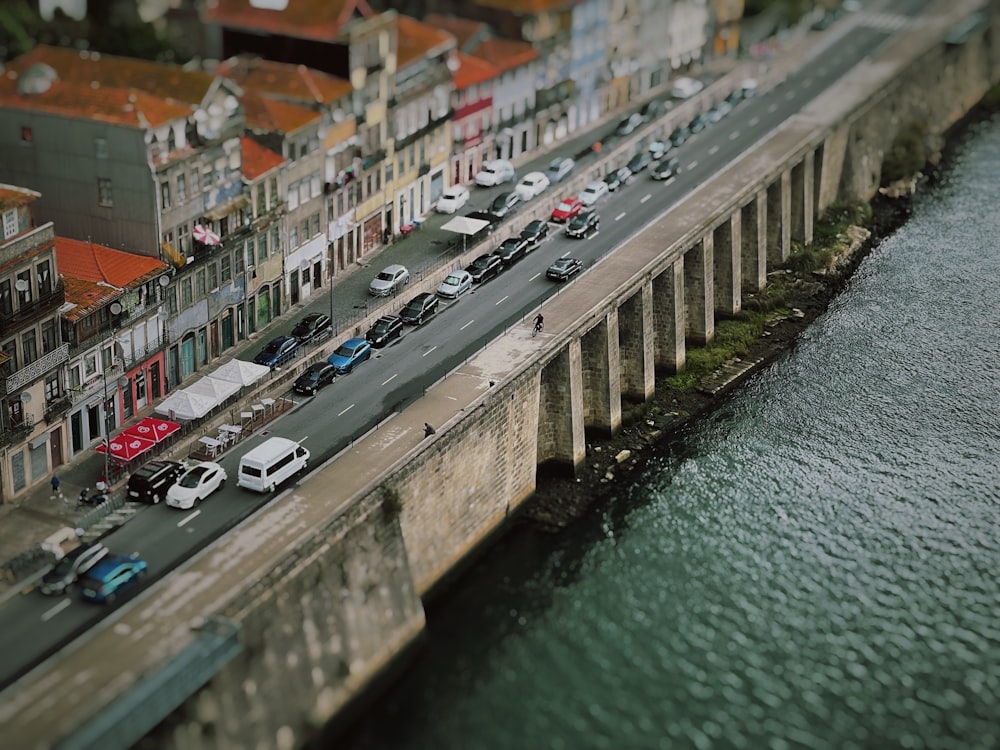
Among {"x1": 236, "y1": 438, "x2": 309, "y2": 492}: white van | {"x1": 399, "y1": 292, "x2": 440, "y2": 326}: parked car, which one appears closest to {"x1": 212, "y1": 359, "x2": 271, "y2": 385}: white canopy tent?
{"x1": 236, "y1": 438, "x2": 309, "y2": 492}: white van

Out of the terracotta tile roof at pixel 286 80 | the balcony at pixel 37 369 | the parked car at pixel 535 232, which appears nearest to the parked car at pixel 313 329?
the terracotta tile roof at pixel 286 80

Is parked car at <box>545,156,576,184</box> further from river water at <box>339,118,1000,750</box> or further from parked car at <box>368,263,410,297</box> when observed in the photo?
river water at <box>339,118,1000,750</box>

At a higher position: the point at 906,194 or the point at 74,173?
the point at 74,173

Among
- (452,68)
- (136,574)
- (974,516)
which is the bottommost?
(974,516)

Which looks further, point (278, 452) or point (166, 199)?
point (166, 199)

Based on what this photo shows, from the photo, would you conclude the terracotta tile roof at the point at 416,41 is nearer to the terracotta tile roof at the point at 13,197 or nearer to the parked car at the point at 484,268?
the parked car at the point at 484,268

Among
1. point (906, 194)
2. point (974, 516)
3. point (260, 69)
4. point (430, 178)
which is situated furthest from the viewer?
point (906, 194)

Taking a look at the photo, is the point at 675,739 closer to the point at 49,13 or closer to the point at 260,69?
the point at 260,69

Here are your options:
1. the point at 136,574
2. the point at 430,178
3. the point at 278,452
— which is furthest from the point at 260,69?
the point at 136,574
